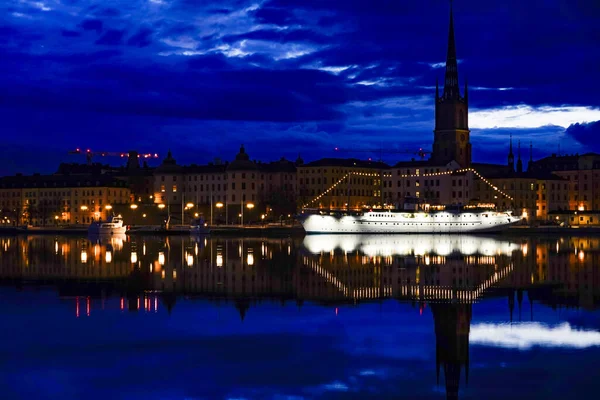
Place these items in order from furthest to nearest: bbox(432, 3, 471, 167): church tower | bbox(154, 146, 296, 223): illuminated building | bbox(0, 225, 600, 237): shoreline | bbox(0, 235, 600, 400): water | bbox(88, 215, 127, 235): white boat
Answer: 1. bbox(432, 3, 471, 167): church tower
2. bbox(154, 146, 296, 223): illuminated building
3. bbox(0, 225, 600, 237): shoreline
4. bbox(88, 215, 127, 235): white boat
5. bbox(0, 235, 600, 400): water

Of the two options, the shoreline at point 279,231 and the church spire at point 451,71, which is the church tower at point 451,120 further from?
the shoreline at point 279,231

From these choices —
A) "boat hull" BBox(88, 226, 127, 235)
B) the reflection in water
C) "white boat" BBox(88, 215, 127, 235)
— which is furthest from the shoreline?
the reflection in water

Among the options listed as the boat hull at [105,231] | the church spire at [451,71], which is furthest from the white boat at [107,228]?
the church spire at [451,71]

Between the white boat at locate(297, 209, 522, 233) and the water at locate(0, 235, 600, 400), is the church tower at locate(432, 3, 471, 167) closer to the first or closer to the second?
the white boat at locate(297, 209, 522, 233)

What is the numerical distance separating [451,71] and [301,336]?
4729 inches

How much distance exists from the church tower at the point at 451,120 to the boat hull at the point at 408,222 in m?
26.7

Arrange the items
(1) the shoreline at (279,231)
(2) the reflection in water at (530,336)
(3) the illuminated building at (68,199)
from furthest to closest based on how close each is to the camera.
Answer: (3) the illuminated building at (68,199) < (1) the shoreline at (279,231) < (2) the reflection in water at (530,336)

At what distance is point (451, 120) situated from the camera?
437 ft

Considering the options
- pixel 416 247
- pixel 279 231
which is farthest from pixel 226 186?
pixel 416 247

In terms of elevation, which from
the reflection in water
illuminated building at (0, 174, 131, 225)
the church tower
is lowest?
the reflection in water

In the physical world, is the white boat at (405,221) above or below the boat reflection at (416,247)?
above

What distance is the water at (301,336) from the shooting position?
14.3 m

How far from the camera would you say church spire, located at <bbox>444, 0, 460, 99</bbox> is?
436 ft

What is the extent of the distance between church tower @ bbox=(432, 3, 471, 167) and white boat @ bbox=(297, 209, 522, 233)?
26.6m
